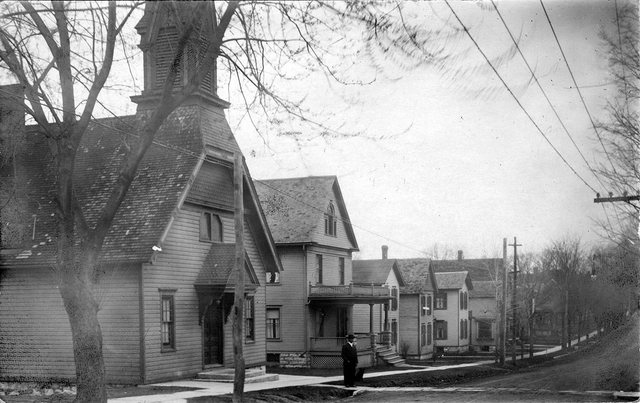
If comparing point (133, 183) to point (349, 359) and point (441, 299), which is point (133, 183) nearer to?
point (349, 359)

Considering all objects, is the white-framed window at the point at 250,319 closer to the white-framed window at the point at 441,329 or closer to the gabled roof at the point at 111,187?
the gabled roof at the point at 111,187

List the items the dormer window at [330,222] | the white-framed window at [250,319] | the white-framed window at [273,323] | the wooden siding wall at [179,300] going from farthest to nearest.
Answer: the dormer window at [330,222] < the white-framed window at [273,323] < the white-framed window at [250,319] < the wooden siding wall at [179,300]

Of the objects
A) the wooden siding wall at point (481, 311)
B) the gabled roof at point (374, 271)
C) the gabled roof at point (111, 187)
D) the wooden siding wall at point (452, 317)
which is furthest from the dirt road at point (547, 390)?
the wooden siding wall at point (481, 311)

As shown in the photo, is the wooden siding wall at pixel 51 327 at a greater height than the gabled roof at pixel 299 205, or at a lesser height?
lesser

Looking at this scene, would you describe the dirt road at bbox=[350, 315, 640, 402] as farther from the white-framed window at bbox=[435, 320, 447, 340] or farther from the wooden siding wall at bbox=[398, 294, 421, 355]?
the white-framed window at bbox=[435, 320, 447, 340]

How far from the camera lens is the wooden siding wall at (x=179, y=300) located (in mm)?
23188

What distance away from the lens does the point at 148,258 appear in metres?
22.4

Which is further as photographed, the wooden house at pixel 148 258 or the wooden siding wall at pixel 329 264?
the wooden siding wall at pixel 329 264

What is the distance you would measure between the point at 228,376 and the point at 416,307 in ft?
104

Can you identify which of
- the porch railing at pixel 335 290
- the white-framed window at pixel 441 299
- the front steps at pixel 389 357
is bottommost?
the front steps at pixel 389 357

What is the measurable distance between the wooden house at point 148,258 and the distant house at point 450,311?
1510 inches

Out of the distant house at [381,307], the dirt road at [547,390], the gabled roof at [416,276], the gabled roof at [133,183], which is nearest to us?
the dirt road at [547,390]

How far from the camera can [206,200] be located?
2641 centimetres

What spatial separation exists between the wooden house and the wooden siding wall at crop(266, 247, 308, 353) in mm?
8939
